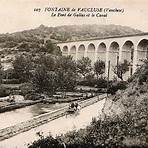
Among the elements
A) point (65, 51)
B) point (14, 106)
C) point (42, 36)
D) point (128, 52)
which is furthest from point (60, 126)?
point (128, 52)

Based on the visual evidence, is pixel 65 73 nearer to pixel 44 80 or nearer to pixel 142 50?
pixel 44 80

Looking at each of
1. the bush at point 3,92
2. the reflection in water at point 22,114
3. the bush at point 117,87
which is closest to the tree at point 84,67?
the bush at point 117,87

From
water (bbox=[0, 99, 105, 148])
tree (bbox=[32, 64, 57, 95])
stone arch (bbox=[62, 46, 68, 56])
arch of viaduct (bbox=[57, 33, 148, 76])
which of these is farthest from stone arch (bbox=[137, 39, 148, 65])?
tree (bbox=[32, 64, 57, 95])

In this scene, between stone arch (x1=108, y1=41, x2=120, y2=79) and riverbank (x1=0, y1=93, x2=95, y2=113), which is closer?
riverbank (x1=0, y1=93, x2=95, y2=113)

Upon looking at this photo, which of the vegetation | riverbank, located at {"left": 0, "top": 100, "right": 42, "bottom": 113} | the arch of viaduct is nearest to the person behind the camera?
the vegetation

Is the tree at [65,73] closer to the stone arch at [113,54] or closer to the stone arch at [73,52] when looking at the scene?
the stone arch at [73,52]

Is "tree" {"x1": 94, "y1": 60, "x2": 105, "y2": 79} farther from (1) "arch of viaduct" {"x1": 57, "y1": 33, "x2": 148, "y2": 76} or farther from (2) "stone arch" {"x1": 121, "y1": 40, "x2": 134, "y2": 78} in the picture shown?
(2) "stone arch" {"x1": 121, "y1": 40, "x2": 134, "y2": 78}
